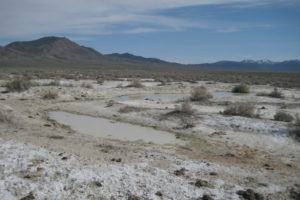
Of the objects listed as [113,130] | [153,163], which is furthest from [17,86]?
[153,163]

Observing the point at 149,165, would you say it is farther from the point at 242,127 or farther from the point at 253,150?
the point at 242,127

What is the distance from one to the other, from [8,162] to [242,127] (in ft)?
31.5

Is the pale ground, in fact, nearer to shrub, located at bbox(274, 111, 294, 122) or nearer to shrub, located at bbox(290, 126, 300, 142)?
shrub, located at bbox(290, 126, 300, 142)

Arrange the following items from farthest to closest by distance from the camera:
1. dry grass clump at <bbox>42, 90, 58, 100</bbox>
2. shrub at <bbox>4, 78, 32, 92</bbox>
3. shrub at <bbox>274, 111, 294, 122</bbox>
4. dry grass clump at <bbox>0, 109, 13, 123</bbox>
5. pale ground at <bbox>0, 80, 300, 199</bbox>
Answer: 1. shrub at <bbox>4, 78, 32, 92</bbox>
2. dry grass clump at <bbox>42, 90, 58, 100</bbox>
3. shrub at <bbox>274, 111, 294, 122</bbox>
4. dry grass clump at <bbox>0, 109, 13, 123</bbox>
5. pale ground at <bbox>0, 80, 300, 199</bbox>

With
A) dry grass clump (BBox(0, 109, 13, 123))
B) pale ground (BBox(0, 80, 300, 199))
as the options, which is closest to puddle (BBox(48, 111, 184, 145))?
pale ground (BBox(0, 80, 300, 199))

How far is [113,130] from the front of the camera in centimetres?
1175

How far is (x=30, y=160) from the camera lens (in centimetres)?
678

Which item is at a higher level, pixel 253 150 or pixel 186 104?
Answer: pixel 186 104

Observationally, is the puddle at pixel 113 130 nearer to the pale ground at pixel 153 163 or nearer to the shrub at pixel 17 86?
the pale ground at pixel 153 163

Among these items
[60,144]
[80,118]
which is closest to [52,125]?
[80,118]

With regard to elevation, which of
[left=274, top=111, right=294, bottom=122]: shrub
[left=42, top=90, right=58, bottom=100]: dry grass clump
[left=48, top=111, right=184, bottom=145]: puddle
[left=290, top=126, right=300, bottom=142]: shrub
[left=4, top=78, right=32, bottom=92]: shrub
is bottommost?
[left=48, top=111, right=184, bottom=145]: puddle

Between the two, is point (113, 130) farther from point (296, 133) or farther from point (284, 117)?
point (284, 117)

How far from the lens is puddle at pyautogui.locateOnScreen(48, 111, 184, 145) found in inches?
415

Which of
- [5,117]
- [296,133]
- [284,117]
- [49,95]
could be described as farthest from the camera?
[49,95]
